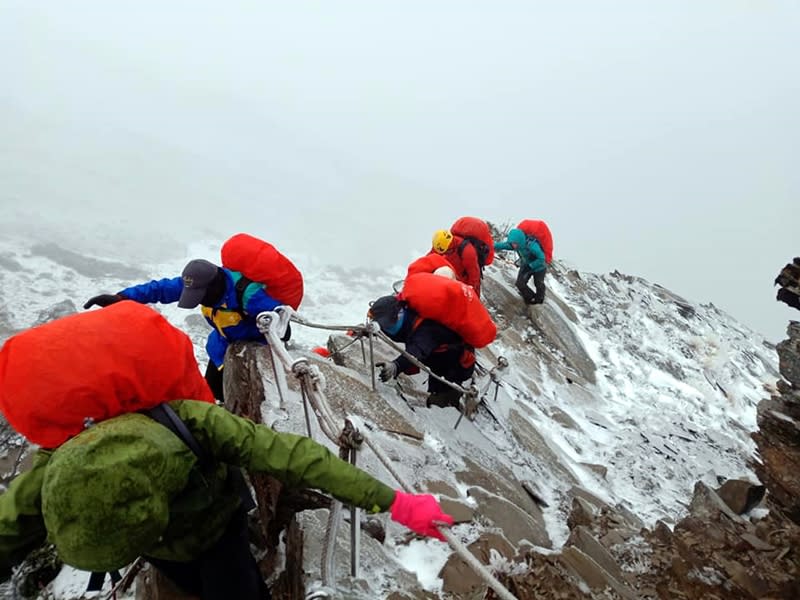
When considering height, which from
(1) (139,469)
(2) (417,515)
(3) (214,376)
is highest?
(1) (139,469)

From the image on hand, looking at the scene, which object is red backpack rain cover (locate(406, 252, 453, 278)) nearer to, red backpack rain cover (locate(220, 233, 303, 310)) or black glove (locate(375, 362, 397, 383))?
black glove (locate(375, 362, 397, 383))

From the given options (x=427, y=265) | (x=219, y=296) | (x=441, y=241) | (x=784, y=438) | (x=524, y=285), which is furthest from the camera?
(x=524, y=285)

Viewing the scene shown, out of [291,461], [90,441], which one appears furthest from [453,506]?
[90,441]

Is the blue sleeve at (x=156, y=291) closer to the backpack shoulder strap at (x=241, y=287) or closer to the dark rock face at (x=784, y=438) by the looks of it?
the backpack shoulder strap at (x=241, y=287)

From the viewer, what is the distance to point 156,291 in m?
5.21

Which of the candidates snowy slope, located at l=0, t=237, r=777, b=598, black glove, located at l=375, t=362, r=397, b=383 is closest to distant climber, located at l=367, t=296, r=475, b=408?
black glove, located at l=375, t=362, r=397, b=383

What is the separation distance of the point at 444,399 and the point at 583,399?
215 inches

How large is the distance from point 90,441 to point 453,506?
2984 millimetres

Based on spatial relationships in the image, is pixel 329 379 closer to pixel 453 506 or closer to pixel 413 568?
pixel 453 506

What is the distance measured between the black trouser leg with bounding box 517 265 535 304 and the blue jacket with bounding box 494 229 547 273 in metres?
0.35

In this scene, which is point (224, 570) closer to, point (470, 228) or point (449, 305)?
point (449, 305)

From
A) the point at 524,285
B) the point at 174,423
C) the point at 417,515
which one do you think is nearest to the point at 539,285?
the point at 524,285

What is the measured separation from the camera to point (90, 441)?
1.77 meters

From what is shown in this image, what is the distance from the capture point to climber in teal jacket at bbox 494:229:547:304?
11602 millimetres
